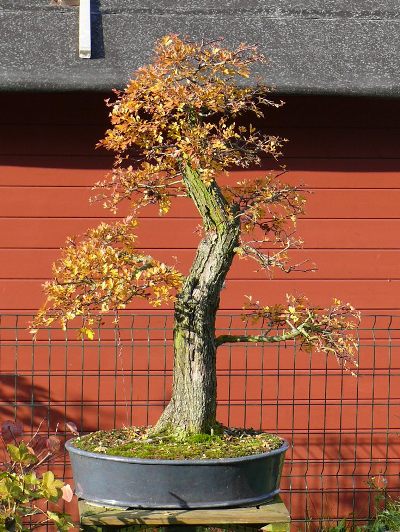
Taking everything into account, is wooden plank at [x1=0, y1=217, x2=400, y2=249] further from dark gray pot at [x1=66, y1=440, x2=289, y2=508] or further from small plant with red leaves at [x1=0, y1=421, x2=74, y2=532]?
dark gray pot at [x1=66, y1=440, x2=289, y2=508]

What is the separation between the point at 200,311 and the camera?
13.0 feet

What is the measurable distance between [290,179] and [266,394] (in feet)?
3.86

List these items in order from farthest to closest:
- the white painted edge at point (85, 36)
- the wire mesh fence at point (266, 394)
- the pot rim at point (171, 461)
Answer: the wire mesh fence at point (266, 394) → the white painted edge at point (85, 36) → the pot rim at point (171, 461)

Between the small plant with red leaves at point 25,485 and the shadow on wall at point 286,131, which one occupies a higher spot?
the shadow on wall at point 286,131

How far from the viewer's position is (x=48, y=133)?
5.90 meters

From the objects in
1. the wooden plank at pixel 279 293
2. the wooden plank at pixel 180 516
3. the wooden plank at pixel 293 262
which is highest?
the wooden plank at pixel 293 262

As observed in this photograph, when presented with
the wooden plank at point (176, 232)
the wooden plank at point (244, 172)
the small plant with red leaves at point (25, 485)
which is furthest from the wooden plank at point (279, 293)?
the small plant with red leaves at point (25, 485)

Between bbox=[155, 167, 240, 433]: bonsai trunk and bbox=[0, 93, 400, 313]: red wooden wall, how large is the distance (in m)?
1.93

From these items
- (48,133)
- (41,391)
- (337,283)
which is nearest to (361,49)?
(337,283)

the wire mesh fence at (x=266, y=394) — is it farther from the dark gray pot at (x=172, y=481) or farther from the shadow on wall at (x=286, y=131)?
the dark gray pot at (x=172, y=481)

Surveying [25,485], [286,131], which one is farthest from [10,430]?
[286,131]

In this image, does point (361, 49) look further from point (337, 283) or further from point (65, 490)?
point (65, 490)

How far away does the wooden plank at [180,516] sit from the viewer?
12.0 feet

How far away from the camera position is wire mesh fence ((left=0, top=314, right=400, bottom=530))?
230 inches
